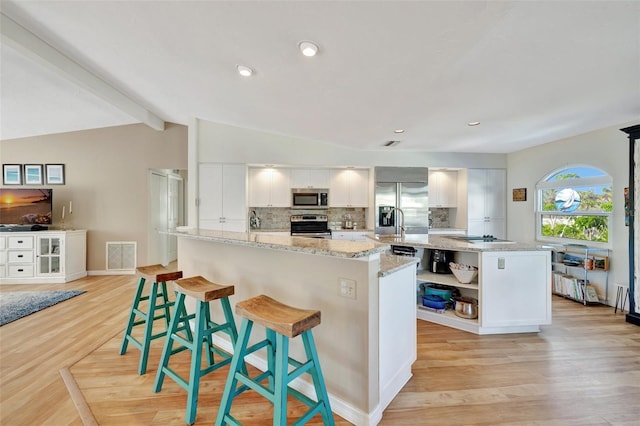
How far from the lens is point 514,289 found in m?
2.67

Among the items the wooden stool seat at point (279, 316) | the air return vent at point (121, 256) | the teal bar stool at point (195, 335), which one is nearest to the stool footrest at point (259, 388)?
the wooden stool seat at point (279, 316)

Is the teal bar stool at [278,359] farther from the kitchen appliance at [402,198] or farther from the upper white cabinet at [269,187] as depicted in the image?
the kitchen appliance at [402,198]

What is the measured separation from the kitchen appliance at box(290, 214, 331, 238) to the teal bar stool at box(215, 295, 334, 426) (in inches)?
141

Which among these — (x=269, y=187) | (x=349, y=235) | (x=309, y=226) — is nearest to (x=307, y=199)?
(x=309, y=226)

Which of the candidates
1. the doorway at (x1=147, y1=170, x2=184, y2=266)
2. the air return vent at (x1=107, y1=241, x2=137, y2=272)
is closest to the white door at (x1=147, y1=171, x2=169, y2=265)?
the doorway at (x1=147, y1=170, x2=184, y2=266)

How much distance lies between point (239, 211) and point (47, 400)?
11.1 feet

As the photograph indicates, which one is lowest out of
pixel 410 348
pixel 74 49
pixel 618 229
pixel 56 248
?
pixel 410 348

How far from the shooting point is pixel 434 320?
2979 millimetres

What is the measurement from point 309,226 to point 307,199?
0.53 meters

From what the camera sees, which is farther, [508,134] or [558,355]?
[508,134]

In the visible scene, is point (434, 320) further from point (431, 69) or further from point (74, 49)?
point (74, 49)

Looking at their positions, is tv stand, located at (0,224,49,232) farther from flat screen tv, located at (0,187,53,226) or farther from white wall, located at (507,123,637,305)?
white wall, located at (507,123,637,305)

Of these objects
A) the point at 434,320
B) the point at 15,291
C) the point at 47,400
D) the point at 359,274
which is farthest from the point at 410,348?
the point at 15,291

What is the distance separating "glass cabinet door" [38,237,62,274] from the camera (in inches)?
178
